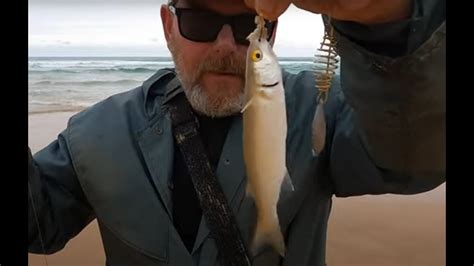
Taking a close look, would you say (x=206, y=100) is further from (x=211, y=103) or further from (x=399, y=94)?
(x=399, y=94)

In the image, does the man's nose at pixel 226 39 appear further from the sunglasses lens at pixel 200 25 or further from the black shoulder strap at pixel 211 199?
the black shoulder strap at pixel 211 199

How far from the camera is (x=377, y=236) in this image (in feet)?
20.6

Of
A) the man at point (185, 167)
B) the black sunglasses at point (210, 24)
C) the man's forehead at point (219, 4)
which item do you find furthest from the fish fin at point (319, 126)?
the man's forehead at point (219, 4)

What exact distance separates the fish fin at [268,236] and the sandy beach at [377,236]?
Result: 156 inches

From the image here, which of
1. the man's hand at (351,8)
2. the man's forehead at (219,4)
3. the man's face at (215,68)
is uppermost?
the man's hand at (351,8)

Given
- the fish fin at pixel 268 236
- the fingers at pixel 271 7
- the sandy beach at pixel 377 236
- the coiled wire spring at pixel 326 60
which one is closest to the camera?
the fingers at pixel 271 7

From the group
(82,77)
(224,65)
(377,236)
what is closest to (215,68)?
(224,65)

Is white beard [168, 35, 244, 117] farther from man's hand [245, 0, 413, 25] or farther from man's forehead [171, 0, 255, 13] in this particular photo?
man's hand [245, 0, 413, 25]

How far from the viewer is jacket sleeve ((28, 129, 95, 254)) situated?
2273 mm

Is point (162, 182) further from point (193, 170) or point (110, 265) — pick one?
point (110, 265)

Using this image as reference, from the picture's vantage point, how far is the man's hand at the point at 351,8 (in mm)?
1499

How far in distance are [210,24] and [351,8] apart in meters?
0.83

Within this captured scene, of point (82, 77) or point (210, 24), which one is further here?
point (82, 77)
